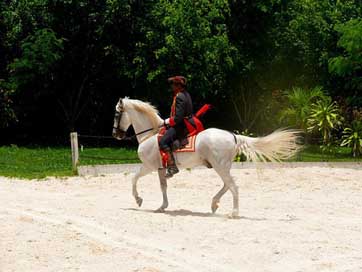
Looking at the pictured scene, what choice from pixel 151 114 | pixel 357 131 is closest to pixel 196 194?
pixel 151 114

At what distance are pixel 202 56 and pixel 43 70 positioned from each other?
6255 millimetres

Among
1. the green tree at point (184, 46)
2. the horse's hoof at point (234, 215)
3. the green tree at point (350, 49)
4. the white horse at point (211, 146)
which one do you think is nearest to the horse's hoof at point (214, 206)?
the white horse at point (211, 146)

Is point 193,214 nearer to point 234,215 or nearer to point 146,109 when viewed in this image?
point 234,215

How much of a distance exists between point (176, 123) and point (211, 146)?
732 mm

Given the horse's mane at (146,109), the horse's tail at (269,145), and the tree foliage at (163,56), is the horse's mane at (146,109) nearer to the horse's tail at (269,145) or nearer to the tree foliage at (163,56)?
the horse's tail at (269,145)

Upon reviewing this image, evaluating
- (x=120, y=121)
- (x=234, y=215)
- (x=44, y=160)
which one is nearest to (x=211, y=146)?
(x=234, y=215)

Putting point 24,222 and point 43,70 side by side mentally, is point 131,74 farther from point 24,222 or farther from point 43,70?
point 24,222

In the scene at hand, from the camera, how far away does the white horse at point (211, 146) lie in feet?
42.4

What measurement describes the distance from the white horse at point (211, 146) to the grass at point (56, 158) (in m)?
6.37

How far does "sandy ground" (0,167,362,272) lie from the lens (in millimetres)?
9242

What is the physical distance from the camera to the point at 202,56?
28.7 meters

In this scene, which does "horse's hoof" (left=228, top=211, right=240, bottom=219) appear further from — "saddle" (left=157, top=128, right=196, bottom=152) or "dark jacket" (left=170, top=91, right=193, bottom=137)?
"dark jacket" (left=170, top=91, right=193, bottom=137)

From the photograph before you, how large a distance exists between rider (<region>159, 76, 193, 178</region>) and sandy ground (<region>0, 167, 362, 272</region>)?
3.27 ft

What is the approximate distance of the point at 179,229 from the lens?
1147cm
